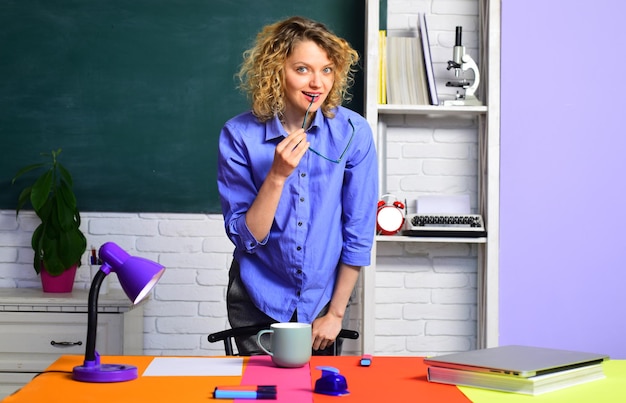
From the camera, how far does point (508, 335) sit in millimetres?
3496

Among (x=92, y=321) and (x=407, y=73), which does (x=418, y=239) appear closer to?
(x=407, y=73)

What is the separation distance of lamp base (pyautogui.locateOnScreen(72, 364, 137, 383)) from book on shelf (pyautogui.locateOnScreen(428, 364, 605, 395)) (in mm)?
576

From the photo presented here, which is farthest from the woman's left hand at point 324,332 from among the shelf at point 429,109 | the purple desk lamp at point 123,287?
the shelf at point 429,109

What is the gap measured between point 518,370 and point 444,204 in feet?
7.07

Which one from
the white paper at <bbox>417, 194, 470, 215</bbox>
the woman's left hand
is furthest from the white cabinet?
the white paper at <bbox>417, 194, 470, 215</bbox>

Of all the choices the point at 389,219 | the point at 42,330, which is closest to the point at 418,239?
the point at 389,219

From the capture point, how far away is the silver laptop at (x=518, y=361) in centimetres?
144

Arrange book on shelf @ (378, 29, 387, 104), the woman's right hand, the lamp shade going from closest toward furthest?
the lamp shade → the woman's right hand → book on shelf @ (378, 29, 387, 104)

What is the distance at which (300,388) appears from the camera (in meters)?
1.48

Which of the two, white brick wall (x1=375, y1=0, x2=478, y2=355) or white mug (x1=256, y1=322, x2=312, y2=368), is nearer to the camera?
white mug (x1=256, y1=322, x2=312, y2=368)

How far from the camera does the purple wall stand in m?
3.51

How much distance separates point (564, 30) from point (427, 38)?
0.62m

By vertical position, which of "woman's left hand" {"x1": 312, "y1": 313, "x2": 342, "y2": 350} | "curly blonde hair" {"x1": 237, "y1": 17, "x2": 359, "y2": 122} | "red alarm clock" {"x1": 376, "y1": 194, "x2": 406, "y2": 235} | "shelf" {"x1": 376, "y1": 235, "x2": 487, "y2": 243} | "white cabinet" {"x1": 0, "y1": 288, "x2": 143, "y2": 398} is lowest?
"white cabinet" {"x1": 0, "y1": 288, "x2": 143, "y2": 398}

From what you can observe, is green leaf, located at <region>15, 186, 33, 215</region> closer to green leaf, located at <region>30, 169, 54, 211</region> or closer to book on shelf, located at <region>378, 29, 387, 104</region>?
green leaf, located at <region>30, 169, 54, 211</region>
